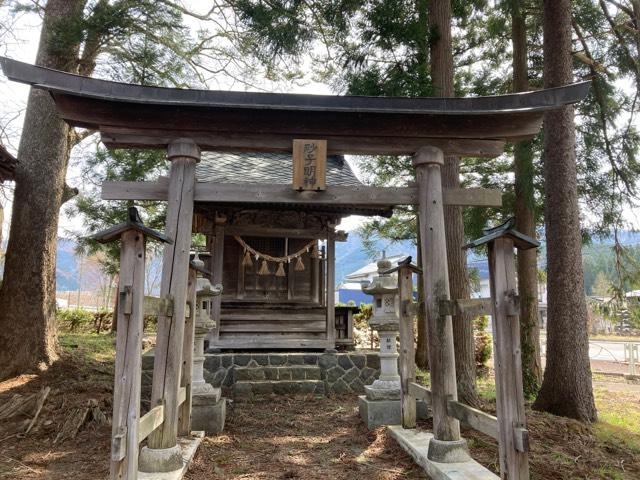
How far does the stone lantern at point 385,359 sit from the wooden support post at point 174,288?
268 cm

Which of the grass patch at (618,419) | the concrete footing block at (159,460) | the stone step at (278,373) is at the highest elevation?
the stone step at (278,373)

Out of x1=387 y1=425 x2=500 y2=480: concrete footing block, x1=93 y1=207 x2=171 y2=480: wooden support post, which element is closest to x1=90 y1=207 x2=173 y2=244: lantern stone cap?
x1=93 y1=207 x2=171 y2=480: wooden support post

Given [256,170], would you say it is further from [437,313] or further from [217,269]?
[437,313]

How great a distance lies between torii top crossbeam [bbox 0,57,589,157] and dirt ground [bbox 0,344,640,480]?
10.7 ft

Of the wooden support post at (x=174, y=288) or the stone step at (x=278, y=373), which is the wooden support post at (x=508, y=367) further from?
the stone step at (x=278, y=373)

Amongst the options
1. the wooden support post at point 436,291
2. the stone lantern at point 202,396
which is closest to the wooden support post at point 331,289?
the stone lantern at point 202,396

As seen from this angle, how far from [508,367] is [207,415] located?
3818mm

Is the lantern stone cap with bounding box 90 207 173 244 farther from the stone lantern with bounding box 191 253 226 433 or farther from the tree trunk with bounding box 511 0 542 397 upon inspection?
the tree trunk with bounding box 511 0 542 397

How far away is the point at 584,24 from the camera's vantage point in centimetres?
848

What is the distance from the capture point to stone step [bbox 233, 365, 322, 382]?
794 centimetres

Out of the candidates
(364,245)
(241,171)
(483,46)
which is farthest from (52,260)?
(483,46)

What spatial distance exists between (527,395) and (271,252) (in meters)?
5.71

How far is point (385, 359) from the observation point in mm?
6016

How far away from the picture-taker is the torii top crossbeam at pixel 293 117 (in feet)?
14.4
